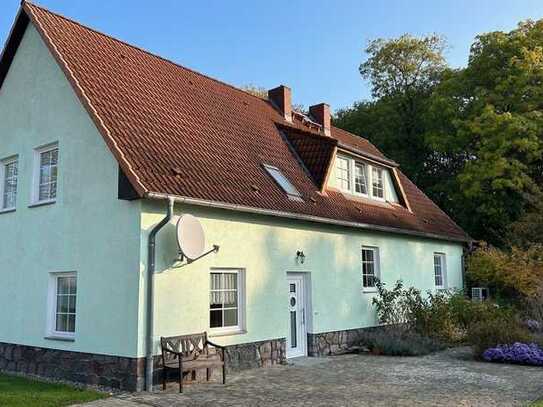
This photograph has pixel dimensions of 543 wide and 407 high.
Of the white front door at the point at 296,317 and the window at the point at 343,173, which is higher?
the window at the point at 343,173

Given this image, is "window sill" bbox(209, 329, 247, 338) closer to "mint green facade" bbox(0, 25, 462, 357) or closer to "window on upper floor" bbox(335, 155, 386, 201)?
"mint green facade" bbox(0, 25, 462, 357)

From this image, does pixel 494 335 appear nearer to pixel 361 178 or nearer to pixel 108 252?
pixel 361 178

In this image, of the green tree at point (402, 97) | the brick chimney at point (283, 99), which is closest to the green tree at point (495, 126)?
the green tree at point (402, 97)

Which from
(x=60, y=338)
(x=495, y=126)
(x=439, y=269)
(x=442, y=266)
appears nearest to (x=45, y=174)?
(x=60, y=338)

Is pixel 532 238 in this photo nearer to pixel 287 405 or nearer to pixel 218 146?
pixel 218 146

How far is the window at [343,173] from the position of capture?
54.0 ft

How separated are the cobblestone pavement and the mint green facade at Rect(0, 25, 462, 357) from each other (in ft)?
3.55

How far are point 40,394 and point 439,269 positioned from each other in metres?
14.7

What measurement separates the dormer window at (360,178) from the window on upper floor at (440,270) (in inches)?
123

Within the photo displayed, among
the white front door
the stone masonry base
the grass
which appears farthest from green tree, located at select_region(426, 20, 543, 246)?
the grass

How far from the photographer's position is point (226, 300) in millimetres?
11531

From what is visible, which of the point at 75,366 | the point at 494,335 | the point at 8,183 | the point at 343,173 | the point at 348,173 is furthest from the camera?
the point at 348,173

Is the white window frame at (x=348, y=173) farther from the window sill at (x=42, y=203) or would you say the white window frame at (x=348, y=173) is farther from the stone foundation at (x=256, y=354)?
the window sill at (x=42, y=203)

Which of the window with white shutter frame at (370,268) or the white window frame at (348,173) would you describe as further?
the white window frame at (348,173)
